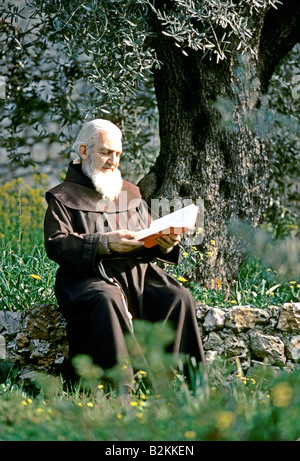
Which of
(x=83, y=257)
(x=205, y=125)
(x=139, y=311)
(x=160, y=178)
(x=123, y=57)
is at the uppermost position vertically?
(x=123, y=57)

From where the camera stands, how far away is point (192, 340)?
147 inches

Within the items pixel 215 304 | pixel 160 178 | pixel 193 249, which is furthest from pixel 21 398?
pixel 160 178

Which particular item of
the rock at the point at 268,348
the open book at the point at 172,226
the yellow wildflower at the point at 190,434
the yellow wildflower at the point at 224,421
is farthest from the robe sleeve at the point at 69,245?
the yellow wildflower at the point at 224,421

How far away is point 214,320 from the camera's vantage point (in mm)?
4238

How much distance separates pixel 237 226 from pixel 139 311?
2.37 metres

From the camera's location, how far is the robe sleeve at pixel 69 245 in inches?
143

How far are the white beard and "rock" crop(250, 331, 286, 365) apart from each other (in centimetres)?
134

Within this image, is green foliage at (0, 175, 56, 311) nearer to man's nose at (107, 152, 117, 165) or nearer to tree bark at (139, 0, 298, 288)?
man's nose at (107, 152, 117, 165)

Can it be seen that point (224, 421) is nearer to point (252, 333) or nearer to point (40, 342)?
point (252, 333)

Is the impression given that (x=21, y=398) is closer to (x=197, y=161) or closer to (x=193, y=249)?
(x=193, y=249)

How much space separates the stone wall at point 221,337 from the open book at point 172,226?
2.83ft

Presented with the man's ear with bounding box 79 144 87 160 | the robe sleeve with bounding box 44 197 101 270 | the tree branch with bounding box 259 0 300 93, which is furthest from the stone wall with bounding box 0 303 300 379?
the tree branch with bounding box 259 0 300 93

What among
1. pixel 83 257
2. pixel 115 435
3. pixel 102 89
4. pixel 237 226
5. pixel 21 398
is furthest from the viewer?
pixel 102 89

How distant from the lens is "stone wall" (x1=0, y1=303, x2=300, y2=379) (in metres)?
4.24
